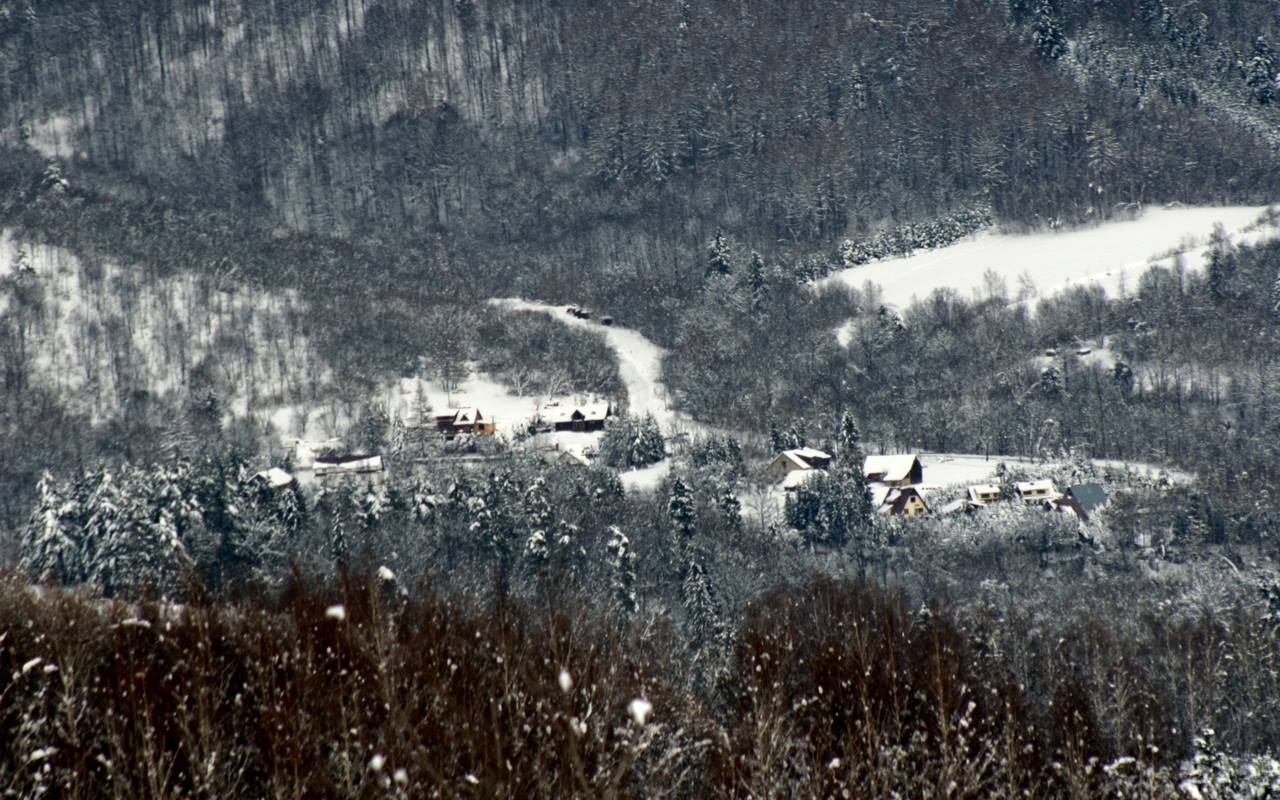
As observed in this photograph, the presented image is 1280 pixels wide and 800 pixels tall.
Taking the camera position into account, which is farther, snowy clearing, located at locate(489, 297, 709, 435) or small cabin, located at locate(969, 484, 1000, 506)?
snowy clearing, located at locate(489, 297, 709, 435)

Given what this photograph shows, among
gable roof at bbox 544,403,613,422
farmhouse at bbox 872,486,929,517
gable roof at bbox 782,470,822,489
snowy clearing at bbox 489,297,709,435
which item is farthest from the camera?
snowy clearing at bbox 489,297,709,435

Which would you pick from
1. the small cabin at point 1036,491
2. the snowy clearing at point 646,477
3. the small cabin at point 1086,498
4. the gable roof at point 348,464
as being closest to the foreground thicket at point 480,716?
the small cabin at point 1086,498

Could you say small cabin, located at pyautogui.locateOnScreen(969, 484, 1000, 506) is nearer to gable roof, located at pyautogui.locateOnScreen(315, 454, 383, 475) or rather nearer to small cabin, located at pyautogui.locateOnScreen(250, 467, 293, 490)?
gable roof, located at pyautogui.locateOnScreen(315, 454, 383, 475)

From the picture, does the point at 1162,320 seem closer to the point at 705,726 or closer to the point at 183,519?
the point at 183,519

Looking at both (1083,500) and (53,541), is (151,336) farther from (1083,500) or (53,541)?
(1083,500)

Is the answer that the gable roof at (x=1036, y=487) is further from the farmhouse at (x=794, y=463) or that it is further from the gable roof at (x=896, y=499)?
the farmhouse at (x=794, y=463)

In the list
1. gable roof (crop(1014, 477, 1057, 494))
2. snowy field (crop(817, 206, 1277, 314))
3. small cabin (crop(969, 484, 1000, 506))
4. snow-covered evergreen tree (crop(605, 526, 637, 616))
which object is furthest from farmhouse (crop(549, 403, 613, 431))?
snowy field (crop(817, 206, 1277, 314))

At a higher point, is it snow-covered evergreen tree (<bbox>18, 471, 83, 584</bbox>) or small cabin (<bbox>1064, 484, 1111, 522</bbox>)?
snow-covered evergreen tree (<bbox>18, 471, 83, 584</bbox>)

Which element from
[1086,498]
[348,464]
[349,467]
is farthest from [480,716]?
[348,464]
